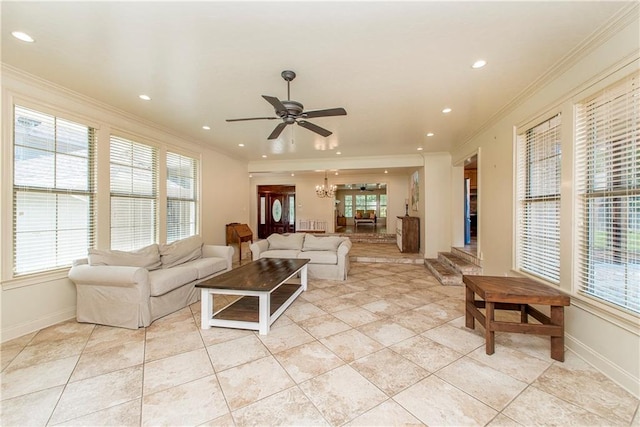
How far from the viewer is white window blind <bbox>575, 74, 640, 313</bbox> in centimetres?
190

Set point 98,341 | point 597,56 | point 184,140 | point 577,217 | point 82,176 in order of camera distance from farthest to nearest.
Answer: point 184,140
point 82,176
point 98,341
point 577,217
point 597,56

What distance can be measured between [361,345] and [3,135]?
4.22 metres

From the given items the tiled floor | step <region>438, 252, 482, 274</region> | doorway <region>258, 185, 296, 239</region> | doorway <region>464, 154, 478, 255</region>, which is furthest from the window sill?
doorway <region>258, 185, 296, 239</region>

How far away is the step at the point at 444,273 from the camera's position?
4449mm

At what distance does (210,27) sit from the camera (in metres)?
1.96

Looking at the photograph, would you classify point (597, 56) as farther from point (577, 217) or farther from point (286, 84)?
point (286, 84)

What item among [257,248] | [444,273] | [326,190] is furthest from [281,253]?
[326,190]

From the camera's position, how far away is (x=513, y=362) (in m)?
2.17

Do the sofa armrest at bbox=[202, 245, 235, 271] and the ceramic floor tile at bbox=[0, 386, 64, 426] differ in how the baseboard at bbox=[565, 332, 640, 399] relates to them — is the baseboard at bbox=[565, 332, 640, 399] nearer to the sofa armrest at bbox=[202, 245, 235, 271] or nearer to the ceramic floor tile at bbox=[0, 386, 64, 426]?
the ceramic floor tile at bbox=[0, 386, 64, 426]

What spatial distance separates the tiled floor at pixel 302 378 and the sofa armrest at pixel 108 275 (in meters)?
0.52

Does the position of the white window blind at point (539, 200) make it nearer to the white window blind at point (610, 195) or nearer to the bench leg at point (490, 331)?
the white window blind at point (610, 195)

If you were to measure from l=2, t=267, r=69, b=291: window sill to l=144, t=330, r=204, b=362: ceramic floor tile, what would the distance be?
1.55 m

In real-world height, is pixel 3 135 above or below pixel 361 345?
above

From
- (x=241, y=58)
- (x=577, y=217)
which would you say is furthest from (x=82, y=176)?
(x=577, y=217)
